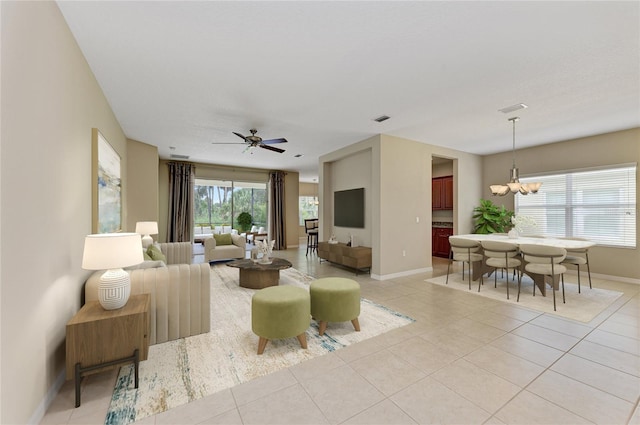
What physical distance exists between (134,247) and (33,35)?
4.94 feet

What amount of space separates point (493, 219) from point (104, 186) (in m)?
7.56

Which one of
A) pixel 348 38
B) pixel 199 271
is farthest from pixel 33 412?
pixel 348 38

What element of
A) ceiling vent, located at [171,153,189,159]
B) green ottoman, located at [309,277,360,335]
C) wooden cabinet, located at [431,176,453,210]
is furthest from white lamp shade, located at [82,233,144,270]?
wooden cabinet, located at [431,176,453,210]

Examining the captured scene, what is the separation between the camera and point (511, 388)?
6.36 ft

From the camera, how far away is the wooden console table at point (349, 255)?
17.3ft

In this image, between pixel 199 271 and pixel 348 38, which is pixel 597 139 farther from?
pixel 199 271

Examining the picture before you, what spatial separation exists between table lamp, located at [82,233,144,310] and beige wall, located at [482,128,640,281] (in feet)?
25.4

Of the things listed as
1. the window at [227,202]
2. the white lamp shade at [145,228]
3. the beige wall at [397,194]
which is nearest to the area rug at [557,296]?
the beige wall at [397,194]

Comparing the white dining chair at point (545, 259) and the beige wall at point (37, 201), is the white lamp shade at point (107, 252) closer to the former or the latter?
the beige wall at point (37, 201)

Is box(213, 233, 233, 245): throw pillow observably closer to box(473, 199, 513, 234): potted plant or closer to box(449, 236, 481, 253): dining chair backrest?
box(449, 236, 481, 253): dining chair backrest

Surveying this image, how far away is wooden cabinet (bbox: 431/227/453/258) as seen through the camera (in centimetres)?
736

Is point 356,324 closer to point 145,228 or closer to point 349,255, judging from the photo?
point 349,255

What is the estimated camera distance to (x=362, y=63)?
2.62m

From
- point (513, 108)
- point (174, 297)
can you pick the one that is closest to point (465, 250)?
point (513, 108)
